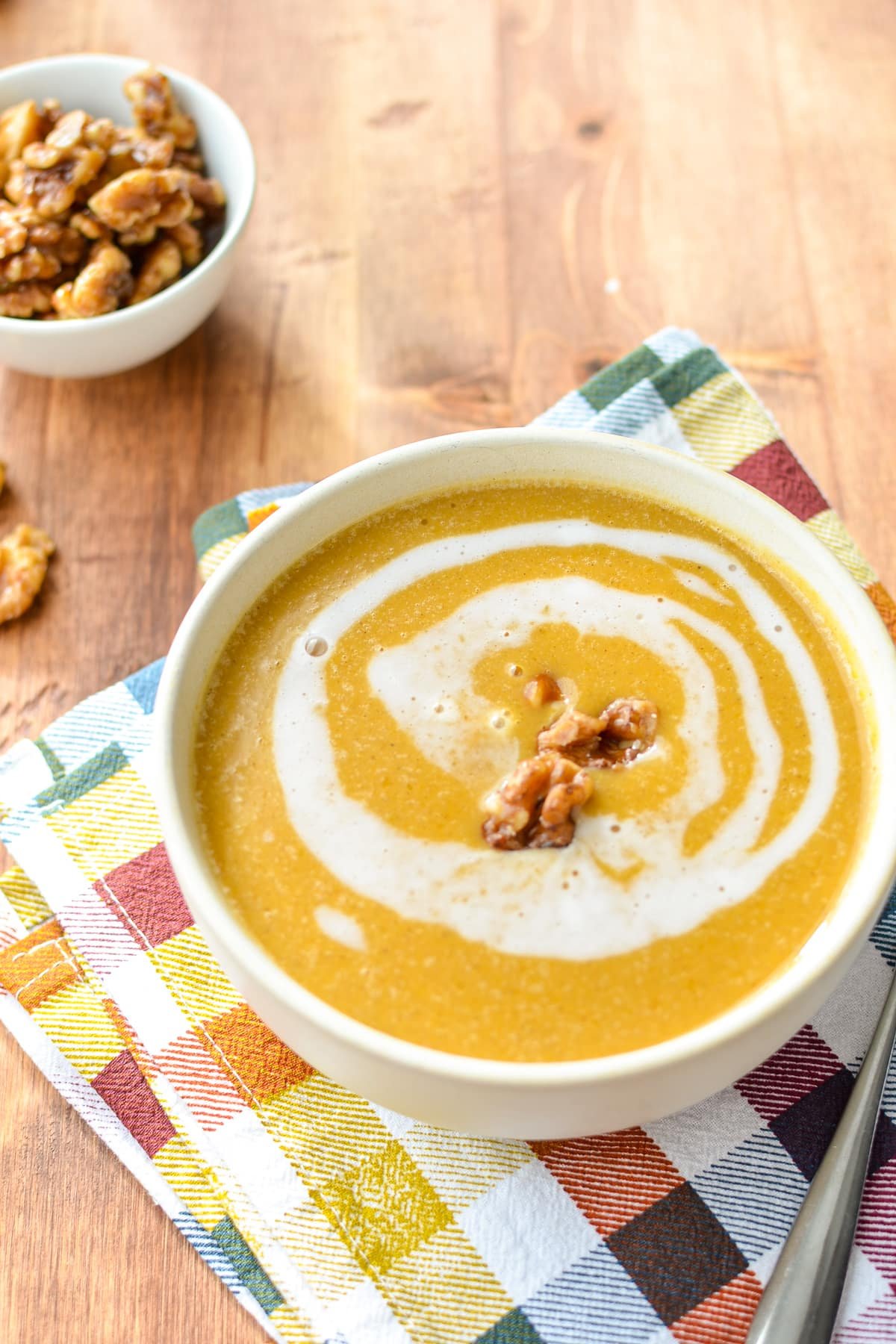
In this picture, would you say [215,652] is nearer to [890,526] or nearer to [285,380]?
[285,380]

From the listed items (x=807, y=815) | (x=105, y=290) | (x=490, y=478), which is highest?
(x=105, y=290)

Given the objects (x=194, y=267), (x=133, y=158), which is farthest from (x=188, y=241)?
(x=133, y=158)

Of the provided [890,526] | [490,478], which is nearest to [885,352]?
[890,526]

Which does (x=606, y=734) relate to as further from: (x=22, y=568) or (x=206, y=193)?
(x=206, y=193)

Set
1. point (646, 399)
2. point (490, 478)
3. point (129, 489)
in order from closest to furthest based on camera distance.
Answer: point (490, 478)
point (646, 399)
point (129, 489)

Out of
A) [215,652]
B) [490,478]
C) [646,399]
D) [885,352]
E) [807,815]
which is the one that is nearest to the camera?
[807,815]

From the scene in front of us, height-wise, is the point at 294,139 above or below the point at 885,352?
above

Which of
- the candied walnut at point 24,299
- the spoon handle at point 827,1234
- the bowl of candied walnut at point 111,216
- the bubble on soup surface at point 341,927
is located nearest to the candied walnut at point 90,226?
the bowl of candied walnut at point 111,216
